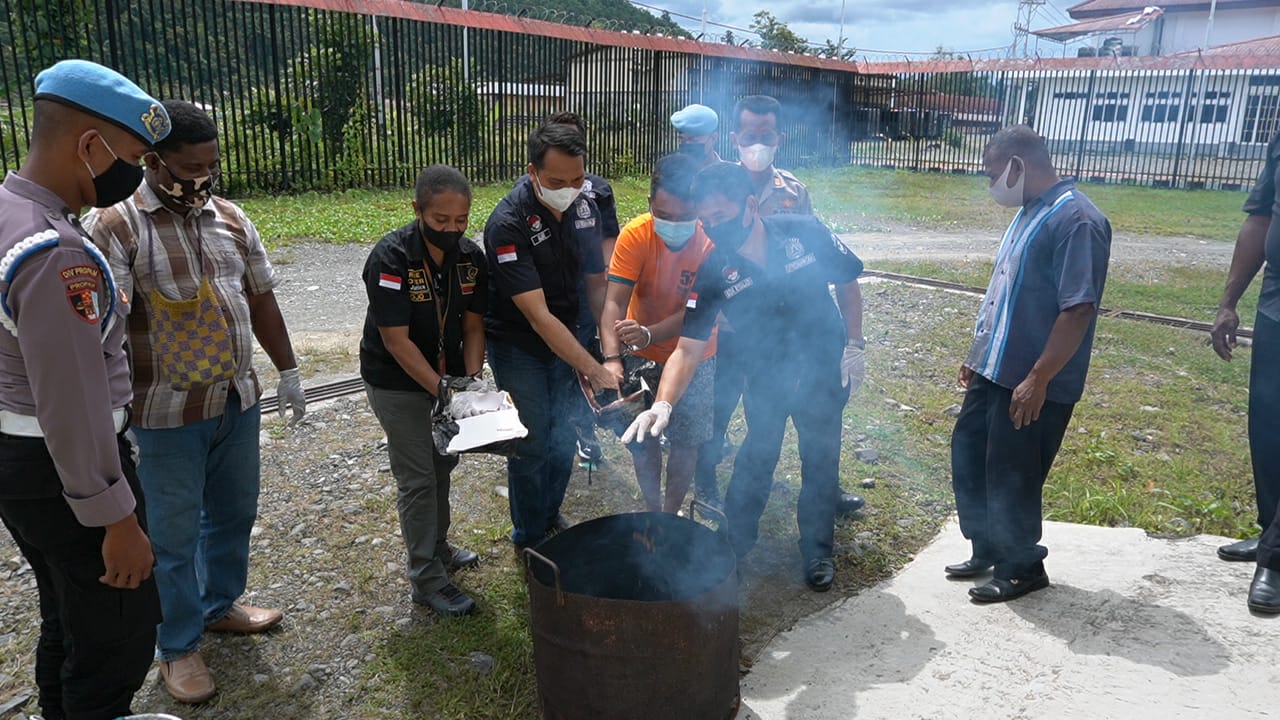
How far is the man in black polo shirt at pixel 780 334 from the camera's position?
3.53 metres

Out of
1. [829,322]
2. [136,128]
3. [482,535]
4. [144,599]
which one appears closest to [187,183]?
[136,128]

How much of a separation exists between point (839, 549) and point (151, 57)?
11861 millimetres

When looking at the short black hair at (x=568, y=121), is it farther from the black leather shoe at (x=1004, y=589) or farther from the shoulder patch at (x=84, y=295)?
the black leather shoe at (x=1004, y=589)

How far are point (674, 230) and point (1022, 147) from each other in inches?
57.3

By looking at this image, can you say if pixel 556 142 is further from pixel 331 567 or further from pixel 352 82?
pixel 352 82

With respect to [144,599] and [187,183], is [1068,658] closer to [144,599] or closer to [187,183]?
[144,599]

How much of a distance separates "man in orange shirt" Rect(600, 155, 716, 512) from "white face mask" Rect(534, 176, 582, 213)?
289 mm

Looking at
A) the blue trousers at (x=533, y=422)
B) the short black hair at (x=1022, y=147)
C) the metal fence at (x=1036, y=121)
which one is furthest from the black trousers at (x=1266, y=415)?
the metal fence at (x=1036, y=121)

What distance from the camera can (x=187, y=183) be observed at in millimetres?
2713

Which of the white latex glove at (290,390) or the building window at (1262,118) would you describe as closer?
the white latex glove at (290,390)

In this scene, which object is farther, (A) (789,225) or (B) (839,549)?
(B) (839,549)

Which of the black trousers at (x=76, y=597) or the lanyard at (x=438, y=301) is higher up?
the lanyard at (x=438, y=301)

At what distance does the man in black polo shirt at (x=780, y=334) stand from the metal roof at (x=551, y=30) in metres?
11.0

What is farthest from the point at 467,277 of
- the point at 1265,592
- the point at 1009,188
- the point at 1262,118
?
the point at 1262,118
